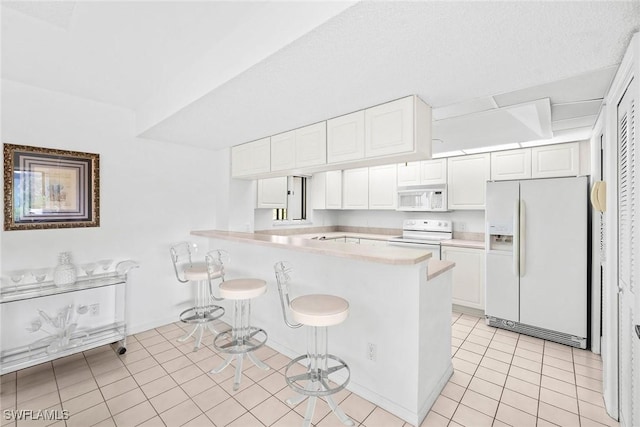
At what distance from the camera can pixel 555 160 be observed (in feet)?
11.5

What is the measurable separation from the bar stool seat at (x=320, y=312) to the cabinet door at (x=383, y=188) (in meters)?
3.19

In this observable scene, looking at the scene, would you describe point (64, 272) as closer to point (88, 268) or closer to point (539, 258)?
point (88, 268)

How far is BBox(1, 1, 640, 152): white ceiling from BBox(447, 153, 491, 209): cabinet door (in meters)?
1.29

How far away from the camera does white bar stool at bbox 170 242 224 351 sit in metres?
2.97

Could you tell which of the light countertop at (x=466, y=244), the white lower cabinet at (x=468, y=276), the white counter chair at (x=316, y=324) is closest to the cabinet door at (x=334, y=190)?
the light countertop at (x=466, y=244)

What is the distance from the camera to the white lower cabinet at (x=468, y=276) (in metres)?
3.70

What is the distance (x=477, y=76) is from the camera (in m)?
1.77

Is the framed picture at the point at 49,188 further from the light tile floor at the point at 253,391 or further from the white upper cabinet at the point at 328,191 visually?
the white upper cabinet at the point at 328,191

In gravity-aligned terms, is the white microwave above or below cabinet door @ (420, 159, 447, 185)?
below

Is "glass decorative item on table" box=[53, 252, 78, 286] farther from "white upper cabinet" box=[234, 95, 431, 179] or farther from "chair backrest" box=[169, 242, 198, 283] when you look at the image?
"white upper cabinet" box=[234, 95, 431, 179]

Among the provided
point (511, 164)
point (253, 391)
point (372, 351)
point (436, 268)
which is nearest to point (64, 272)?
point (253, 391)

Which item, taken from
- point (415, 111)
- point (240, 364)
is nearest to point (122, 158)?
point (240, 364)

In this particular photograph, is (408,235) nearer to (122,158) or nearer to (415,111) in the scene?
(415,111)

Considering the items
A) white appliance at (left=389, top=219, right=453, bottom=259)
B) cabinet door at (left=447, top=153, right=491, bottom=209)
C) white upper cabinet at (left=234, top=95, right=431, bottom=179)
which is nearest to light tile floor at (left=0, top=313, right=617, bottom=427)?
white appliance at (left=389, top=219, right=453, bottom=259)
